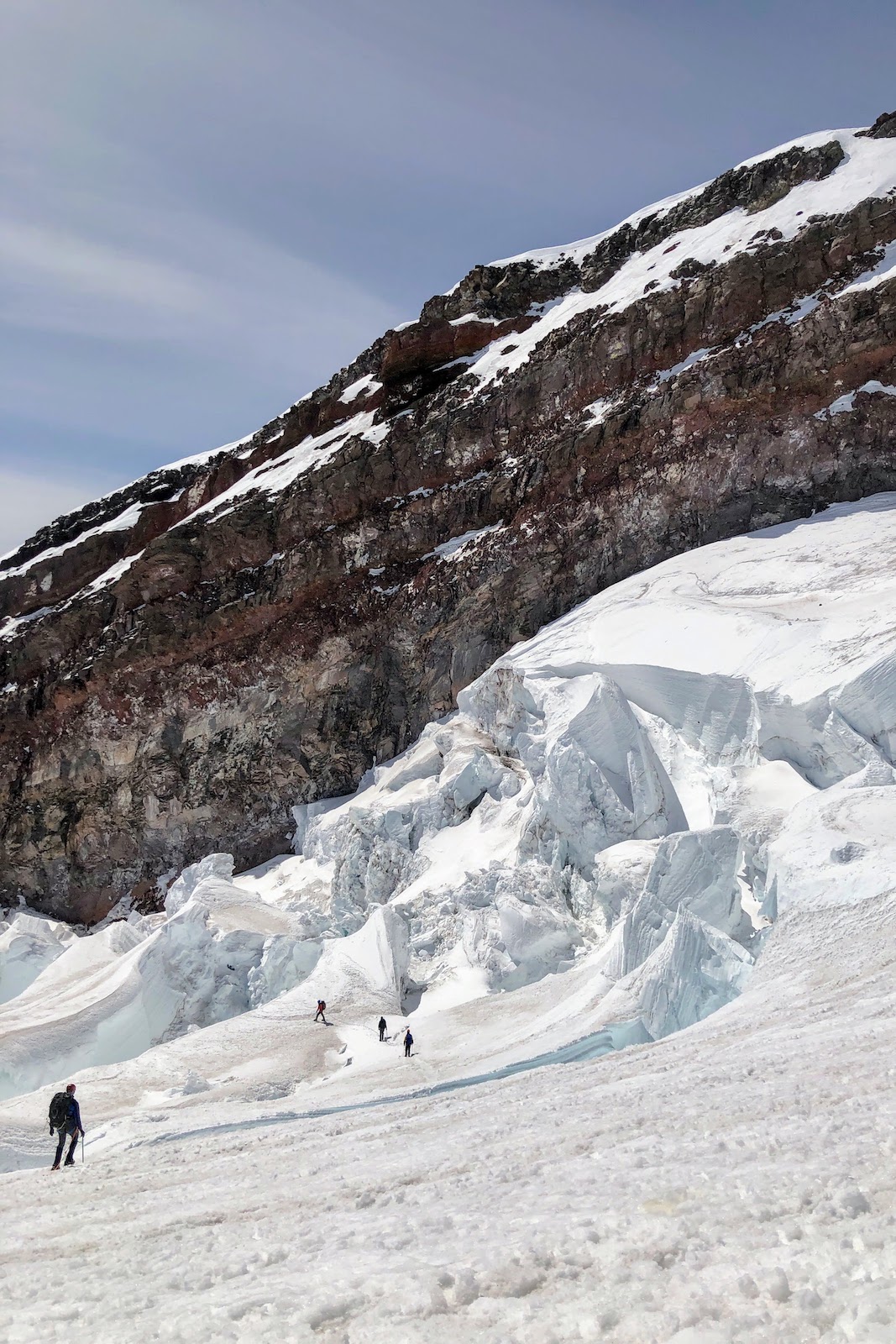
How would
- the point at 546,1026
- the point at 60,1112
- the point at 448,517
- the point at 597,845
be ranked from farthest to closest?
the point at 448,517 → the point at 597,845 → the point at 546,1026 → the point at 60,1112

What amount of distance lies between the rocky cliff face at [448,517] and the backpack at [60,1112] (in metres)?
24.2

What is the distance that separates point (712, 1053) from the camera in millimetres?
9719

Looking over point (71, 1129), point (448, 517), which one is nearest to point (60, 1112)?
point (71, 1129)

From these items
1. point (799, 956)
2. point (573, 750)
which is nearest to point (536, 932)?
point (573, 750)

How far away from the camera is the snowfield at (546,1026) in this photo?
4.93 metres

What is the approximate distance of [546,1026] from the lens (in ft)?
50.7

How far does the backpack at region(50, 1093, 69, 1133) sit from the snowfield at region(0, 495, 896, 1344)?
630 mm

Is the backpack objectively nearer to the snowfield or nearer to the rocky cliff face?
the snowfield

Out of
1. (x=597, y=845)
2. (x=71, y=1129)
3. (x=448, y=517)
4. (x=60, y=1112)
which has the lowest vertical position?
(x=597, y=845)

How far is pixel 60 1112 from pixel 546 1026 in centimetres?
748

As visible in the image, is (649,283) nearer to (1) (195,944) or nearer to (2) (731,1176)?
(1) (195,944)

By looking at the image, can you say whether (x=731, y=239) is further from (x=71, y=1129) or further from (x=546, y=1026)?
(x=71, y=1129)

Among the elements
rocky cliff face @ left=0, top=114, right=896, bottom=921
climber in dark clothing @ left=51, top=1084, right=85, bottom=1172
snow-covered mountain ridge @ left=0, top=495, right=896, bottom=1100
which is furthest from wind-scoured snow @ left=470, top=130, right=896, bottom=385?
climber in dark clothing @ left=51, top=1084, right=85, bottom=1172

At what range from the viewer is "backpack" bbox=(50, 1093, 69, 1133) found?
1123cm
